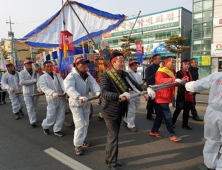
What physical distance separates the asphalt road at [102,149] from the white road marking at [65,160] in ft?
0.22

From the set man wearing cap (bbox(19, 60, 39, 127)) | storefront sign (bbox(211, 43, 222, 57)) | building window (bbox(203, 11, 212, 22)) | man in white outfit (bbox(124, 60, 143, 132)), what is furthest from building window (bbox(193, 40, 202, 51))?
man wearing cap (bbox(19, 60, 39, 127))

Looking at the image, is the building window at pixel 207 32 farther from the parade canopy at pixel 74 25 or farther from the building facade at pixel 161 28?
the parade canopy at pixel 74 25

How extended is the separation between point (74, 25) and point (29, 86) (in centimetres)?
226

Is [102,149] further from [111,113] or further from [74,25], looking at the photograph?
[74,25]

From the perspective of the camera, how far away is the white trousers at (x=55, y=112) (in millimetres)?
4605

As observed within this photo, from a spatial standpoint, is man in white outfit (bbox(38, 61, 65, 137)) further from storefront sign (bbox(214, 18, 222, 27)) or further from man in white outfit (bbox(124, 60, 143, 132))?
storefront sign (bbox(214, 18, 222, 27))

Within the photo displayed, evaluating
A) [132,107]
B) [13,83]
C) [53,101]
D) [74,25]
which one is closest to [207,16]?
[74,25]

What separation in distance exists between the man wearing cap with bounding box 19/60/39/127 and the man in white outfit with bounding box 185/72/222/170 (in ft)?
14.1

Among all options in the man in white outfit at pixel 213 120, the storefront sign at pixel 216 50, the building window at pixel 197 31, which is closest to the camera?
the man in white outfit at pixel 213 120

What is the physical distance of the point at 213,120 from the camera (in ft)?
8.91

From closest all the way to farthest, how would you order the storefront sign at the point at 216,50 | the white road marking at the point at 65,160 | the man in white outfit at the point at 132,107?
the white road marking at the point at 65,160
the man in white outfit at the point at 132,107
the storefront sign at the point at 216,50

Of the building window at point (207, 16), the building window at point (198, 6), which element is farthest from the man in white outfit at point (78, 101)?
the building window at point (198, 6)

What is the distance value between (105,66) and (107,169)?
119 inches

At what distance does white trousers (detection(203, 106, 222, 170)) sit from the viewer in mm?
2682
